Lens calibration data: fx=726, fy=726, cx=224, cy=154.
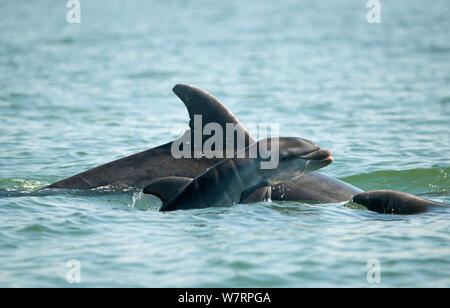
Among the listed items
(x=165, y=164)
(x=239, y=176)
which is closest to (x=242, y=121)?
(x=165, y=164)

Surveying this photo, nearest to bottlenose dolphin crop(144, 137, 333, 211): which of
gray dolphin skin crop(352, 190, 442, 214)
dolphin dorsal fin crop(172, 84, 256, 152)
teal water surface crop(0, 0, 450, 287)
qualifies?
teal water surface crop(0, 0, 450, 287)

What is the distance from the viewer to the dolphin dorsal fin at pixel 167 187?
9367mm

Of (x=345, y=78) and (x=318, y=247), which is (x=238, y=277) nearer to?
(x=318, y=247)

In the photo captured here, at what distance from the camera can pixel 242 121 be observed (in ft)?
64.2

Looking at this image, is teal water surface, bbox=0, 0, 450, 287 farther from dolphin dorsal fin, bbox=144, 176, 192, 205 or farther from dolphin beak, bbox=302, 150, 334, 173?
dolphin beak, bbox=302, 150, 334, 173

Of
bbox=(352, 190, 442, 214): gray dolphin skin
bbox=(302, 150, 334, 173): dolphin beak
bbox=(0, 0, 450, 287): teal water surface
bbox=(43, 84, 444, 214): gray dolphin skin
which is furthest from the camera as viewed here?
bbox=(43, 84, 444, 214): gray dolphin skin

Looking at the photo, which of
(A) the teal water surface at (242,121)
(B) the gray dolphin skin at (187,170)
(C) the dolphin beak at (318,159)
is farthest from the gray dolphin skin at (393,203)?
(C) the dolphin beak at (318,159)

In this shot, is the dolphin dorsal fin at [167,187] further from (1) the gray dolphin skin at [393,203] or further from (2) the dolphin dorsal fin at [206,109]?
(1) the gray dolphin skin at [393,203]

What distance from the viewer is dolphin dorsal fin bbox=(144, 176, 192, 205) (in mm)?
9367

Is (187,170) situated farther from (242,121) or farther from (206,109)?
(242,121)

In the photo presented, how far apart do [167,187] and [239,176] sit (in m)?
0.95

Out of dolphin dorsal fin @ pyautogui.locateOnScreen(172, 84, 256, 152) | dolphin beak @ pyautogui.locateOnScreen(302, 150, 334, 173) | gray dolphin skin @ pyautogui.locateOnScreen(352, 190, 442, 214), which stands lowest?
gray dolphin skin @ pyautogui.locateOnScreen(352, 190, 442, 214)

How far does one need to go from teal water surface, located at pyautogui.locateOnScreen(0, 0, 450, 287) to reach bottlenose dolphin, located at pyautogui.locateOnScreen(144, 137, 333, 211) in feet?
0.77

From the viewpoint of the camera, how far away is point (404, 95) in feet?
75.0
